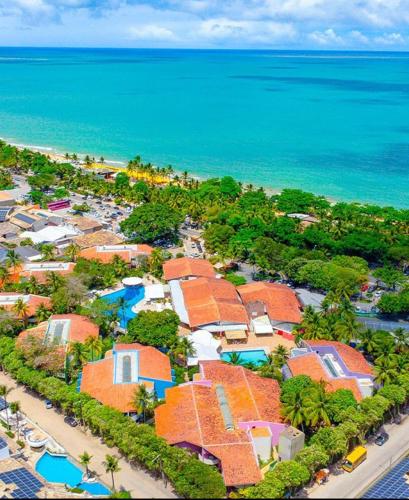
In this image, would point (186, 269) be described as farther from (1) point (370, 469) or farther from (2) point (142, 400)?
(1) point (370, 469)

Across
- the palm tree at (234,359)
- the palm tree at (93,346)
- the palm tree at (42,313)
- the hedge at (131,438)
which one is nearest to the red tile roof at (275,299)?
the palm tree at (234,359)

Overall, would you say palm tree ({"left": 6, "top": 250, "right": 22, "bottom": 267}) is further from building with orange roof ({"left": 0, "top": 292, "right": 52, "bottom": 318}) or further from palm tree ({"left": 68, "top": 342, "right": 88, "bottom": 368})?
palm tree ({"left": 68, "top": 342, "right": 88, "bottom": 368})

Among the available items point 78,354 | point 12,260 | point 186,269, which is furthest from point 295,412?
point 12,260

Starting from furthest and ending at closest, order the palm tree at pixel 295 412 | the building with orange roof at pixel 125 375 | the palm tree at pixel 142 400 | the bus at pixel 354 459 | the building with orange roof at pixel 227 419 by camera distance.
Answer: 1. the building with orange roof at pixel 125 375
2. the palm tree at pixel 142 400
3. the palm tree at pixel 295 412
4. the bus at pixel 354 459
5. the building with orange roof at pixel 227 419

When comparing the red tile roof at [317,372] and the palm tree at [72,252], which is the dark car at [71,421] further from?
the palm tree at [72,252]

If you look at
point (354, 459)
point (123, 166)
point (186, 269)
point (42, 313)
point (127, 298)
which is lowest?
point (354, 459)

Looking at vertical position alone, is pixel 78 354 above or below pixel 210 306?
below

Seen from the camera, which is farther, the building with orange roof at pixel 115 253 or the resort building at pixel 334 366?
the building with orange roof at pixel 115 253
